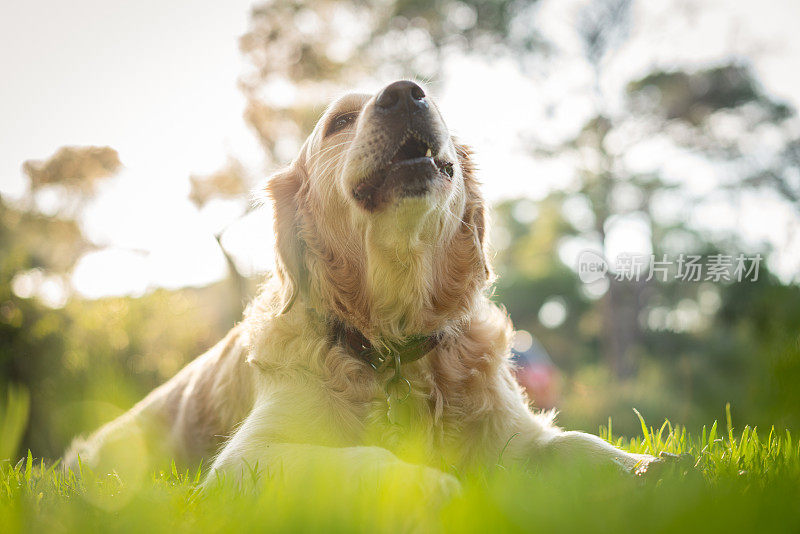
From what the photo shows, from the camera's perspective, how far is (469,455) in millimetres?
2611

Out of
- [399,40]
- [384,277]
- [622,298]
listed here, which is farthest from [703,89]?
[384,277]

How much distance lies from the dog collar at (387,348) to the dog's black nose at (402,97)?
1109 millimetres

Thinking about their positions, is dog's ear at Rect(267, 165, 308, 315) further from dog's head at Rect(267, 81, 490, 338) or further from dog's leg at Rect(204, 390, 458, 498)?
dog's leg at Rect(204, 390, 458, 498)

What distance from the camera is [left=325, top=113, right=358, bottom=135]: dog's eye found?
3145mm

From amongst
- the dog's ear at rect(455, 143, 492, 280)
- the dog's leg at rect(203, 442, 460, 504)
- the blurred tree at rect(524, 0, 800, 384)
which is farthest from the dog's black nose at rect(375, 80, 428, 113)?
the blurred tree at rect(524, 0, 800, 384)

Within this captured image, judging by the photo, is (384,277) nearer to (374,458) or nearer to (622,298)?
(374,458)

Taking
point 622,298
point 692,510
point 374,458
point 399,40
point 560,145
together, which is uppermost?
point 399,40

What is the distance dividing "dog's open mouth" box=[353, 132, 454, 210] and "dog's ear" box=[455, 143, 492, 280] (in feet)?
1.55

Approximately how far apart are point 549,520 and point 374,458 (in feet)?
2.31

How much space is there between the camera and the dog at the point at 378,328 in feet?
8.28

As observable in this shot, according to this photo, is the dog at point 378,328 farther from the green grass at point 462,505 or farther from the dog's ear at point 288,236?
the green grass at point 462,505

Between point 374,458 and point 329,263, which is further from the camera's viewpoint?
point 329,263

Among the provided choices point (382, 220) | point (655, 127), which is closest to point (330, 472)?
point (382, 220)

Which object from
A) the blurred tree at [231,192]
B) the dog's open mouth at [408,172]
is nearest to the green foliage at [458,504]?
the dog's open mouth at [408,172]
